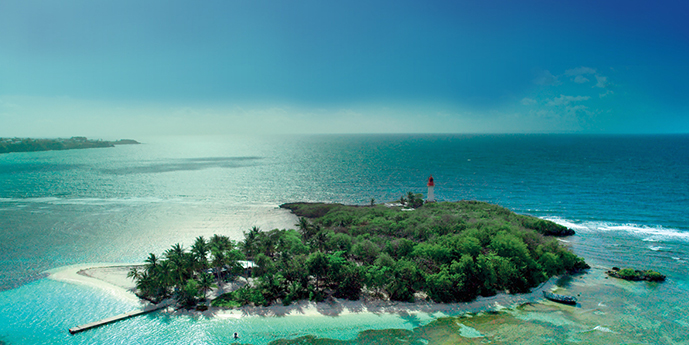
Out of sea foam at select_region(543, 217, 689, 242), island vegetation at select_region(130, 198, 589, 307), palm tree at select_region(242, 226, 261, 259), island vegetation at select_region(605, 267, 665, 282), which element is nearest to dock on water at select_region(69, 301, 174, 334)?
island vegetation at select_region(130, 198, 589, 307)

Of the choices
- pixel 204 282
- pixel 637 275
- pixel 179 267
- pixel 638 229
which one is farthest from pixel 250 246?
pixel 638 229

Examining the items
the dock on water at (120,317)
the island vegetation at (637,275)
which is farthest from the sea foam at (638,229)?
the dock on water at (120,317)

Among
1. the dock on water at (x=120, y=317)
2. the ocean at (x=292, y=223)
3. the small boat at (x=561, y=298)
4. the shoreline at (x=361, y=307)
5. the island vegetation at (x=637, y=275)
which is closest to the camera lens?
the ocean at (x=292, y=223)

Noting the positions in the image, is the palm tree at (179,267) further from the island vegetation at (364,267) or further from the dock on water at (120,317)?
the dock on water at (120,317)

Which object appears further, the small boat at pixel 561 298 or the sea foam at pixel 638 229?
the sea foam at pixel 638 229

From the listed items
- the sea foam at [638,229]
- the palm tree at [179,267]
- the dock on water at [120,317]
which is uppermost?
the palm tree at [179,267]

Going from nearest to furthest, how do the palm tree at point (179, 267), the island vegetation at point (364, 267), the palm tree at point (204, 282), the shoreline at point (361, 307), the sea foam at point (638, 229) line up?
the shoreline at point (361, 307)
the island vegetation at point (364, 267)
the palm tree at point (179, 267)
the palm tree at point (204, 282)
the sea foam at point (638, 229)
